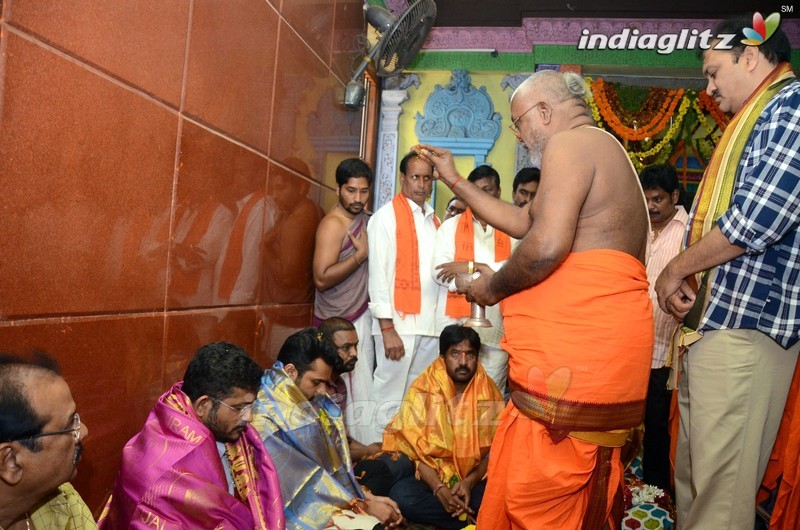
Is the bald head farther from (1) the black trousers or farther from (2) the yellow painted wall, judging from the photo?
(2) the yellow painted wall

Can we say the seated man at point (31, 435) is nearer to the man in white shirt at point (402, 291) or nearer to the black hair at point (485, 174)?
the man in white shirt at point (402, 291)

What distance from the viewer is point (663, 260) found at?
390 centimetres

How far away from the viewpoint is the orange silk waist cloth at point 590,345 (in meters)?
1.83

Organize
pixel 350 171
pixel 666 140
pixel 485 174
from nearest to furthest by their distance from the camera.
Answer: pixel 350 171
pixel 485 174
pixel 666 140

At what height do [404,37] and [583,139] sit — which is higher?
[404,37]

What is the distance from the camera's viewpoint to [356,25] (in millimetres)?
4852

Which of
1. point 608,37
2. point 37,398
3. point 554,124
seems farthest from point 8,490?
point 608,37

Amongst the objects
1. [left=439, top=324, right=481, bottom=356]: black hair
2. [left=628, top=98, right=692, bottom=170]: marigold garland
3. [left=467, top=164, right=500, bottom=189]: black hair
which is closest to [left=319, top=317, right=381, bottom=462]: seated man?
[left=439, top=324, right=481, bottom=356]: black hair

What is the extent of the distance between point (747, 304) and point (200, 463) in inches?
63.9

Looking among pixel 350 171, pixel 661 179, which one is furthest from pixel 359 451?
pixel 661 179

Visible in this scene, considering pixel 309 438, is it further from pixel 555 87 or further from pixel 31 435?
pixel 555 87

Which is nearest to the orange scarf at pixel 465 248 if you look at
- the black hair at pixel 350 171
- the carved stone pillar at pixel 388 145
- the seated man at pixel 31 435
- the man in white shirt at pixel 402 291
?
the man in white shirt at pixel 402 291

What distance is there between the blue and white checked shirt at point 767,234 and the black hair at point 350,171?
2435mm

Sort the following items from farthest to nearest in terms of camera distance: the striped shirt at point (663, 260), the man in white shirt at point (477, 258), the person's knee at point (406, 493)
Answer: the man in white shirt at point (477, 258)
the striped shirt at point (663, 260)
the person's knee at point (406, 493)
